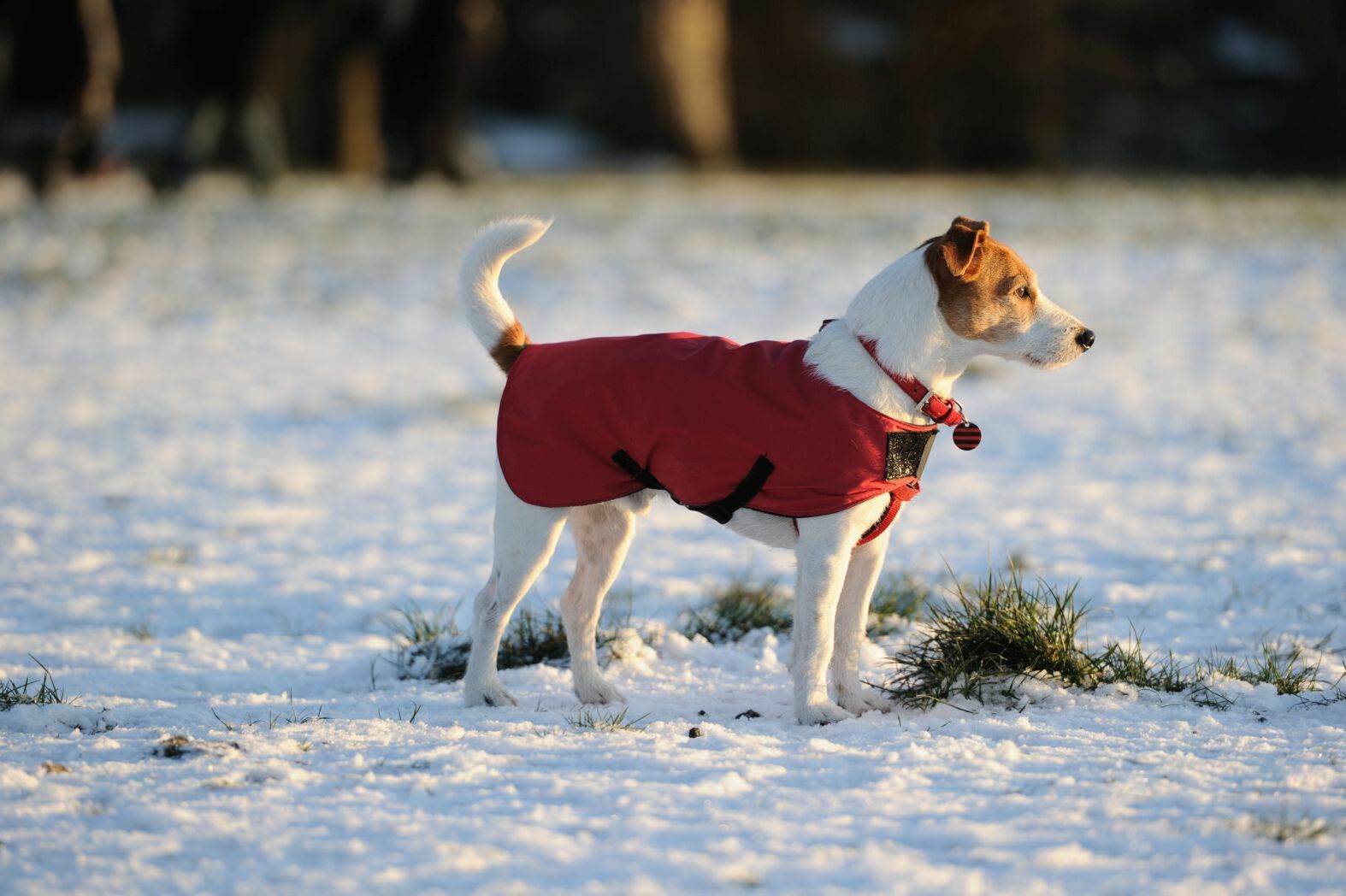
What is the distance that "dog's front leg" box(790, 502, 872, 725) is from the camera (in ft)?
12.8

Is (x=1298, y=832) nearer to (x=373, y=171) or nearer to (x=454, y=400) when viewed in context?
(x=454, y=400)

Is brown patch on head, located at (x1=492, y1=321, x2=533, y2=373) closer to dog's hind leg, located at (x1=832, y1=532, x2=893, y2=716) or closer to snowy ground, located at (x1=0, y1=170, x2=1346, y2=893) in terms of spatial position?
snowy ground, located at (x1=0, y1=170, x2=1346, y2=893)

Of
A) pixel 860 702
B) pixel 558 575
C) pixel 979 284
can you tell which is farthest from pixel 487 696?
pixel 979 284

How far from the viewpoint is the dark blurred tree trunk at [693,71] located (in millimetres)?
23547

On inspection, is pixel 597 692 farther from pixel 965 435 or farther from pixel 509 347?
pixel 965 435

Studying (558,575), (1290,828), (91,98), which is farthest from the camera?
(91,98)

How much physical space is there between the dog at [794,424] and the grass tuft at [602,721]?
0.46 feet

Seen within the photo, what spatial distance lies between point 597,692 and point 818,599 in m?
0.79

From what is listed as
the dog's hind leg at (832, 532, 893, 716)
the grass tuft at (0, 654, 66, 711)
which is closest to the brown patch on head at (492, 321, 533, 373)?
the dog's hind leg at (832, 532, 893, 716)

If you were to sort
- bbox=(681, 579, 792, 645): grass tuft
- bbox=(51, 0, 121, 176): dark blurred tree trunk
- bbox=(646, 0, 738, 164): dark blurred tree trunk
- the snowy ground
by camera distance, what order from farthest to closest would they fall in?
bbox=(646, 0, 738, 164): dark blurred tree trunk
bbox=(51, 0, 121, 176): dark blurred tree trunk
bbox=(681, 579, 792, 645): grass tuft
the snowy ground

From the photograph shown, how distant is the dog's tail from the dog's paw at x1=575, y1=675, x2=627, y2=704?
0.98 m

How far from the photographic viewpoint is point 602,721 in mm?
3951

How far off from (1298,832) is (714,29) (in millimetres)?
23896

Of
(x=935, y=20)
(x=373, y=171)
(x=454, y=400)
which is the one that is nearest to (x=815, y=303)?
(x=454, y=400)
